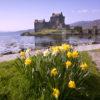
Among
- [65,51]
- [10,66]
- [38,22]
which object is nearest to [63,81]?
[65,51]

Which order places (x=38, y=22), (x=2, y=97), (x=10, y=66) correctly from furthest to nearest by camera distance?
(x=38, y=22) → (x=10, y=66) → (x=2, y=97)

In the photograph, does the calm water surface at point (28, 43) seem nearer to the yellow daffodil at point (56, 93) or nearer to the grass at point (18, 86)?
the grass at point (18, 86)

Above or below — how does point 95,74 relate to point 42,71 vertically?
below

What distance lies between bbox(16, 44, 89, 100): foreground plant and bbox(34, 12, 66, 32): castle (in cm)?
14658

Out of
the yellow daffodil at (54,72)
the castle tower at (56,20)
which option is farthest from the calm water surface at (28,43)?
the castle tower at (56,20)

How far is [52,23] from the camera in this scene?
6280 inches

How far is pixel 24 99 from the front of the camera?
591cm

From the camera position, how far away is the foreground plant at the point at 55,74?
5598mm

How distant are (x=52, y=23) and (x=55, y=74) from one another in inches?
6089

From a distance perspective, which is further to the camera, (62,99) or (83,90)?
(83,90)

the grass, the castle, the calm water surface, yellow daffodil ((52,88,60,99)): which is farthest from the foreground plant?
the castle

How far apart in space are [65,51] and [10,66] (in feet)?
9.19

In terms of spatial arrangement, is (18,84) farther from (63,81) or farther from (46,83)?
(63,81)

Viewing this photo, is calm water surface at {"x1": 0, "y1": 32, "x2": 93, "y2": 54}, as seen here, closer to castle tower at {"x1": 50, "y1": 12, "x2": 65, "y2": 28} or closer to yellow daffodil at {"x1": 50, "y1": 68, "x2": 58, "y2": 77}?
yellow daffodil at {"x1": 50, "y1": 68, "x2": 58, "y2": 77}
